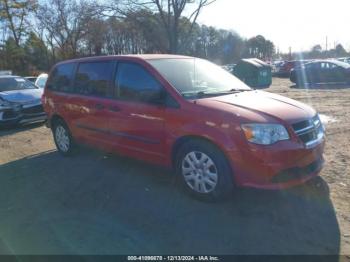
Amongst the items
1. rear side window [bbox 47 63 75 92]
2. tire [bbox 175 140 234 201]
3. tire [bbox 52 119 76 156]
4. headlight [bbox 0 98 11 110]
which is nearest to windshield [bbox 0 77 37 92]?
headlight [bbox 0 98 11 110]

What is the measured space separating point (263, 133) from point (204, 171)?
836 mm

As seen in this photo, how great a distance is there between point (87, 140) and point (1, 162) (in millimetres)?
2014

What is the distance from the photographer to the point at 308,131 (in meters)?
3.80

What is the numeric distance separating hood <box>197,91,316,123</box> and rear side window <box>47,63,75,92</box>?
121 inches

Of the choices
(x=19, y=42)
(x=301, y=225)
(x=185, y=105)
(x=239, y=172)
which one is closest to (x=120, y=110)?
(x=185, y=105)

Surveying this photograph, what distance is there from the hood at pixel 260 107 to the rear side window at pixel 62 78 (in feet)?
10.1

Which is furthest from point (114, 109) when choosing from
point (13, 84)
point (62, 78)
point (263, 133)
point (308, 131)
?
point (13, 84)

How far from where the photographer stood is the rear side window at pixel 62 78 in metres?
6.07

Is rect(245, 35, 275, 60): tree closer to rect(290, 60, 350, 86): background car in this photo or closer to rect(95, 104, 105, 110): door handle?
rect(290, 60, 350, 86): background car

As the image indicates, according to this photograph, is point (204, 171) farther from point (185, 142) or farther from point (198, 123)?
point (198, 123)

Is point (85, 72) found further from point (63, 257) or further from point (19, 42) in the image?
point (19, 42)

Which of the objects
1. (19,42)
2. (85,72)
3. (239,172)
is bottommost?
(239,172)

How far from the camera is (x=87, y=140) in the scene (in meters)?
5.74

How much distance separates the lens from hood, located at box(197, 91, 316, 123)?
364 centimetres
